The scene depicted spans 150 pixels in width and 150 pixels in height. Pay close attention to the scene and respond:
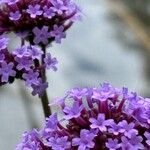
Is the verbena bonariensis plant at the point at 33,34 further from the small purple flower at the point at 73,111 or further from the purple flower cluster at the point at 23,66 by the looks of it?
the small purple flower at the point at 73,111

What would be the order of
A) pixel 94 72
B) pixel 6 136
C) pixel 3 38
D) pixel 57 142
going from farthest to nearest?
pixel 94 72 → pixel 6 136 → pixel 3 38 → pixel 57 142

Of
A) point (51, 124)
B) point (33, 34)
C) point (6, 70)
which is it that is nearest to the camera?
point (51, 124)

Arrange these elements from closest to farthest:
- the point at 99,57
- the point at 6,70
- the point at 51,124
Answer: the point at 51,124
the point at 6,70
the point at 99,57

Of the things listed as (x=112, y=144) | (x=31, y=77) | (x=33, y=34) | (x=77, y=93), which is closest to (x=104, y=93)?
(x=77, y=93)

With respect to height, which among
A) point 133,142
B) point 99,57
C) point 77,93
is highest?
point 77,93

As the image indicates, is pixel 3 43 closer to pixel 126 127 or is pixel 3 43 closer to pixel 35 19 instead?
pixel 35 19

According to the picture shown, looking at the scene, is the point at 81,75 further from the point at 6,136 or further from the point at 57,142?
the point at 57,142

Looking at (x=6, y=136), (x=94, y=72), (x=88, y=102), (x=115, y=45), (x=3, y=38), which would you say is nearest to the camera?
(x=88, y=102)

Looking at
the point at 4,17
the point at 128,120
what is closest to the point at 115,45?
the point at 4,17
